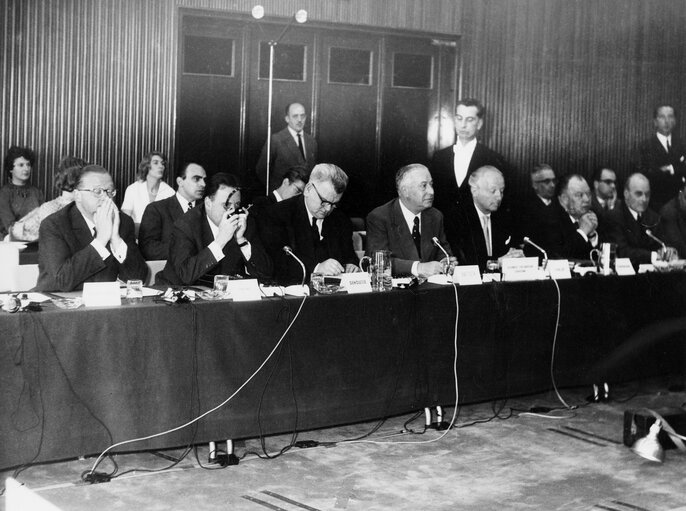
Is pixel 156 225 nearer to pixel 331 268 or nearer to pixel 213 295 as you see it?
pixel 331 268

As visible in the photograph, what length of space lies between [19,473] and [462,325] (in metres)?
1.81

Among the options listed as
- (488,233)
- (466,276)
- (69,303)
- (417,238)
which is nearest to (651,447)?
(466,276)

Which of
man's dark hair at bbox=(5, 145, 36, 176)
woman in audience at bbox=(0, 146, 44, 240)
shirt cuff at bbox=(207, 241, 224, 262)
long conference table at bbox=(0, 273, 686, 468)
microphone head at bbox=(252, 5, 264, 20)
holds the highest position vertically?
microphone head at bbox=(252, 5, 264, 20)

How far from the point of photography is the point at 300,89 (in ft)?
23.6

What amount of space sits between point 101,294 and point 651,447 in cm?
200

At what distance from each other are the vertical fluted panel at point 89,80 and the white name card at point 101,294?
331 centimetres

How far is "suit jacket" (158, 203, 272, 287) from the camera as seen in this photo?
3820 mm

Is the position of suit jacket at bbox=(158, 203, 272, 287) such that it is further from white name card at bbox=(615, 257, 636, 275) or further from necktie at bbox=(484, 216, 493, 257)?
white name card at bbox=(615, 257, 636, 275)

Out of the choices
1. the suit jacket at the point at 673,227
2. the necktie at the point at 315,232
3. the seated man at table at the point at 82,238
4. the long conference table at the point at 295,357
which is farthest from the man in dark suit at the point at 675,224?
the seated man at table at the point at 82,238

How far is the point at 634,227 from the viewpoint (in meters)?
6.32

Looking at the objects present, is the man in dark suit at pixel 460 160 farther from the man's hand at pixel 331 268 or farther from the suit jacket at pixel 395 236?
the man's hand at pixel 331 268

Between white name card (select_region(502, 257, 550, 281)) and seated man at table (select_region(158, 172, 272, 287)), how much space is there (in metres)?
1.03

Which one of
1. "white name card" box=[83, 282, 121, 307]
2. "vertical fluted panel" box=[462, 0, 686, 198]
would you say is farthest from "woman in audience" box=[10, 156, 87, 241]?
"vertical fluted panel" box=[462, 0, 686, 198]

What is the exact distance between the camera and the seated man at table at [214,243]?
381 centimetres
